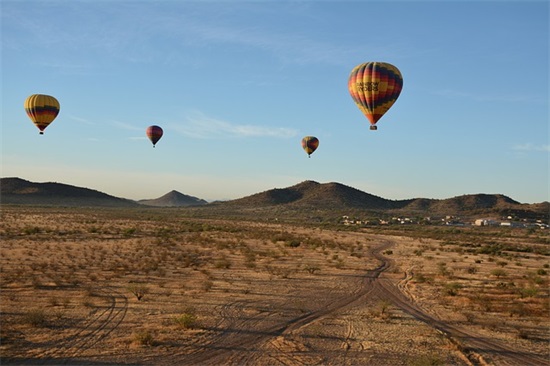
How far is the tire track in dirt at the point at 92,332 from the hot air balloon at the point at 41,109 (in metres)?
36.7

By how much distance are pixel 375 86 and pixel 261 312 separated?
810 inches

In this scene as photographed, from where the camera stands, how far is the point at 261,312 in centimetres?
1517

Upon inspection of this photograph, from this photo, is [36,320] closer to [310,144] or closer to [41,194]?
[310,144]

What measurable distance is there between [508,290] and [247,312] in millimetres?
12938

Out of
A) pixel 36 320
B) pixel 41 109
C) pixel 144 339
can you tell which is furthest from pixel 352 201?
pixel 144 339

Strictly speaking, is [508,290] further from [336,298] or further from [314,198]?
[314,198]

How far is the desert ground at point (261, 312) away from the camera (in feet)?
36.8

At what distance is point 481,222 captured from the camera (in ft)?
286

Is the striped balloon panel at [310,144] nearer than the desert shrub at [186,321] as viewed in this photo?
No

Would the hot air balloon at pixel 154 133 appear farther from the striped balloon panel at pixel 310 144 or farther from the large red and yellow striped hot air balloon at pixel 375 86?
the large red and yellow striped hot air balloon at pixel 375 86

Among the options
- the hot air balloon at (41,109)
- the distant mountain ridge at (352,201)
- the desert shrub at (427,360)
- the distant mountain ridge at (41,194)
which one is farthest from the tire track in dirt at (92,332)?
the distant mountain ridge at (41,194)

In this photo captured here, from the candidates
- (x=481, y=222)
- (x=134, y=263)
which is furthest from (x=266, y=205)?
(x=134, y=263)

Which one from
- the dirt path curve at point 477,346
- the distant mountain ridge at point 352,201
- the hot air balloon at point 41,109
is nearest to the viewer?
the dirt path curve at point 477,346

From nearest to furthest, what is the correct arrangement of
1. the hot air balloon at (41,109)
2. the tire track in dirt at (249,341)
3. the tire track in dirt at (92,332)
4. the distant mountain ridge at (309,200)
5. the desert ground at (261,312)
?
the tire track in dirt at (92,332) → the tire track in dirt at (249,341) → the desert ground at (261,312) → the hot air balloon at (41,109) → the distant mountain ridge at (309,200)
